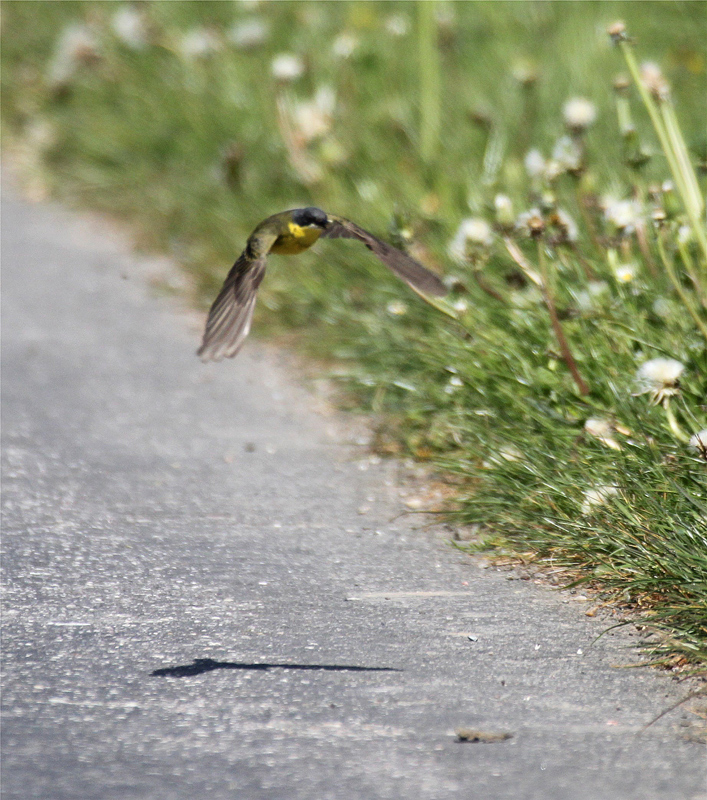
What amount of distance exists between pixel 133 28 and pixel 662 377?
464 centimetres

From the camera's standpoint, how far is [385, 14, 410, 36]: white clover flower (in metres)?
5.75

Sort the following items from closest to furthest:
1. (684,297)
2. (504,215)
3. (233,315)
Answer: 1. (233,315)
2. (684,297)
3. (504,215)

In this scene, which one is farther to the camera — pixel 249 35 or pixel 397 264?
pixel 249 35

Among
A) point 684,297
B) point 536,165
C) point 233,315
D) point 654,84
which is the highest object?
point 654,84

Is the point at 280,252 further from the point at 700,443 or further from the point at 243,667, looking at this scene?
the point at 700,443

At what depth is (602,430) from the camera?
2.80m

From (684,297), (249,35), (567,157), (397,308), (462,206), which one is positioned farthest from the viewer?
(249,35)

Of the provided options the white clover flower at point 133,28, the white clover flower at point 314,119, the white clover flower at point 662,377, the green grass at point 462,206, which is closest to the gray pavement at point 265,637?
the green grass at point 462,206

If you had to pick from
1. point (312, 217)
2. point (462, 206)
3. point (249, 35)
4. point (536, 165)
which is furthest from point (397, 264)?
point (249, 35)

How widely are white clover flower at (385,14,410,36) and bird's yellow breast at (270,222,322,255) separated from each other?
11.9 ft

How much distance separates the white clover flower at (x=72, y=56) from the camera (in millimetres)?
6551

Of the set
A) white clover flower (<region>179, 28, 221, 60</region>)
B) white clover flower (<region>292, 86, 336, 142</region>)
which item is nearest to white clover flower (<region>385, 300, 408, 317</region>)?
white clover flower (<region>292, 86, 336, 142</region>)

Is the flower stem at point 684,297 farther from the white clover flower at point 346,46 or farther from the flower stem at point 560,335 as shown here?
the white clover flower at point 346,46

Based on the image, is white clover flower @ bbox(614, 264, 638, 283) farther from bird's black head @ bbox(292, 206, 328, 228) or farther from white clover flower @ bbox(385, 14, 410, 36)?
white clover flower @ bbox(385, 14, 410, 36)
